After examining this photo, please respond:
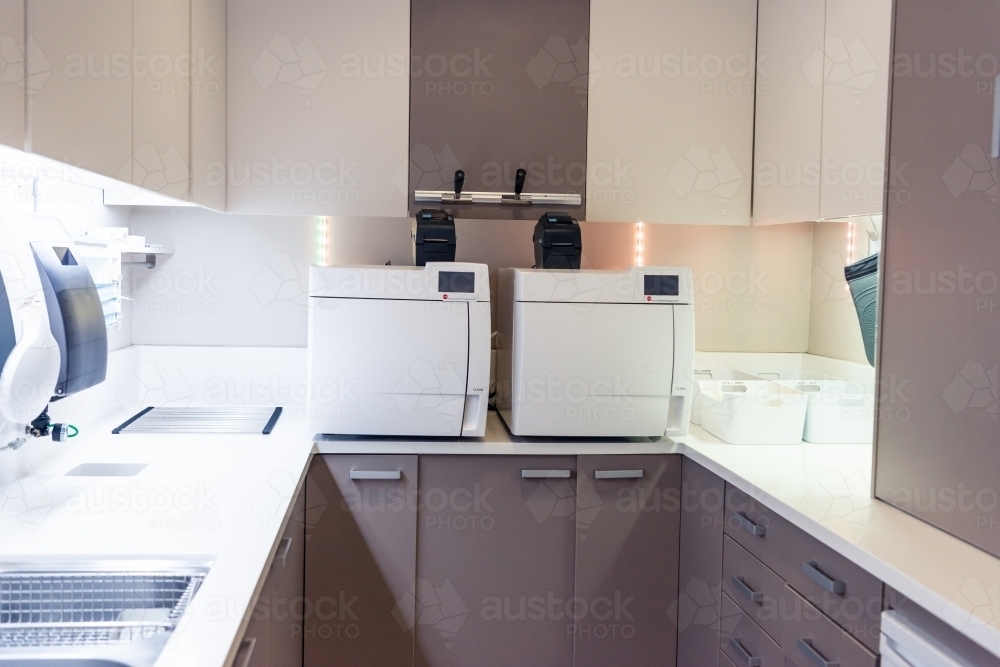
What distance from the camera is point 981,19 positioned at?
4.64 ft

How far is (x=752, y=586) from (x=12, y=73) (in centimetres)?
177

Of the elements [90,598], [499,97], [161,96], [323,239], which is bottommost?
[90,598]

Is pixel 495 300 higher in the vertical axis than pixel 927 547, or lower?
higher

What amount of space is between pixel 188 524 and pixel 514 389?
102 centimetres

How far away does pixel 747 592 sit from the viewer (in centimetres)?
182

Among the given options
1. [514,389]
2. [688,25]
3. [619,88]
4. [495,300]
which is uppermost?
[688,25]

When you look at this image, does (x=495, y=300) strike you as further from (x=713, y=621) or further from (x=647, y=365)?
(x=713, y=621)

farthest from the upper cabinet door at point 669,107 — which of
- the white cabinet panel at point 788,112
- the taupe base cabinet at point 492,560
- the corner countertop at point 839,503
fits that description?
the taupe base cabinet at point 492,560

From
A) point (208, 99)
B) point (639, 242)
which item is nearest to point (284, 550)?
point (208, 99)

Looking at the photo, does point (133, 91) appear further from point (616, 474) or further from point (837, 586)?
point (837, 586)

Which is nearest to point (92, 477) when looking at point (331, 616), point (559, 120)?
point (331, 616)

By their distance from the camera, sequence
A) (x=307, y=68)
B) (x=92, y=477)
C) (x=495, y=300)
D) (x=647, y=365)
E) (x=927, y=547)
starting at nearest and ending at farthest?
(x=927, y=547)
(x=92, y=477)
(x=647, y=365)
(x=307, y=68)
(x=495, y=300)

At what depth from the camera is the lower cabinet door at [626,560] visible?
2.24 metres

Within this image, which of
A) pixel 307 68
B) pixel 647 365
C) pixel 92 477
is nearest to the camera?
pixel 92 477
